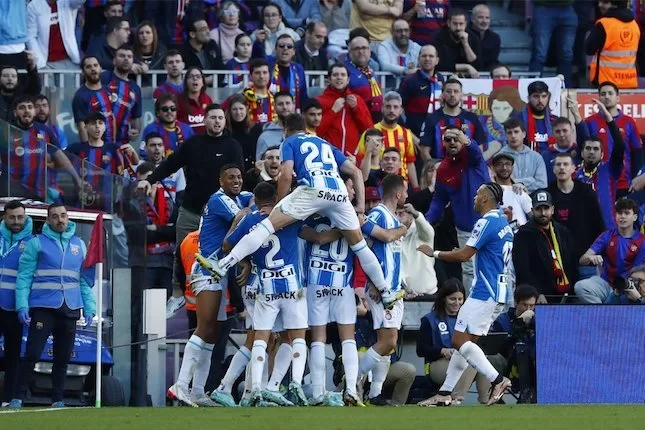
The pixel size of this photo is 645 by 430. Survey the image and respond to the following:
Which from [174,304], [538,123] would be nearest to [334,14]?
[538,123]

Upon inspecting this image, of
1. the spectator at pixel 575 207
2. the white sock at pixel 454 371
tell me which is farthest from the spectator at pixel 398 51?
the white sock at pixel 454 371

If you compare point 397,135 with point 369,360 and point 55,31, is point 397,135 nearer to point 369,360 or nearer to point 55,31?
point 369,360

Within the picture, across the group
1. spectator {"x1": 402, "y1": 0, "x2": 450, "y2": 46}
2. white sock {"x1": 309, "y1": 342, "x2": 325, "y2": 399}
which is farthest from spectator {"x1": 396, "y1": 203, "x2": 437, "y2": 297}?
spectator {"x1": 402, "y1": 0, "x2": 450, "y2": 46}

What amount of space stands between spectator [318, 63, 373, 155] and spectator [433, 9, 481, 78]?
8.06 feet

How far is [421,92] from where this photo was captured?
20938 mm

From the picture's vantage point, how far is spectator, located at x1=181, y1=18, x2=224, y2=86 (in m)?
22.1

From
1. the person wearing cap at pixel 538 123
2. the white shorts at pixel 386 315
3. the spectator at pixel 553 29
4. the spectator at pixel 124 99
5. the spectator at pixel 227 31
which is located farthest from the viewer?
the spectator at pixel 553 29

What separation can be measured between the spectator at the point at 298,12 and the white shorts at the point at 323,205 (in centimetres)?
914

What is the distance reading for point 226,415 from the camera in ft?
42.1

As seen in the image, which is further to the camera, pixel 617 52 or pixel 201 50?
pixel 617 52

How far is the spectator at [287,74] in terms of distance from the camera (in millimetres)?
20719

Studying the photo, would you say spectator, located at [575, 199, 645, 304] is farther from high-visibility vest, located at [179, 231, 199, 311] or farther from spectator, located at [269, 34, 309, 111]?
spectator, located at [269, 34, 309, 111]

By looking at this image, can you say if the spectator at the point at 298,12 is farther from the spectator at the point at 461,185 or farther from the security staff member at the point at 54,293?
the security staff member at the point at 54,293

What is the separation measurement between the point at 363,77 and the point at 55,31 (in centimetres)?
439
